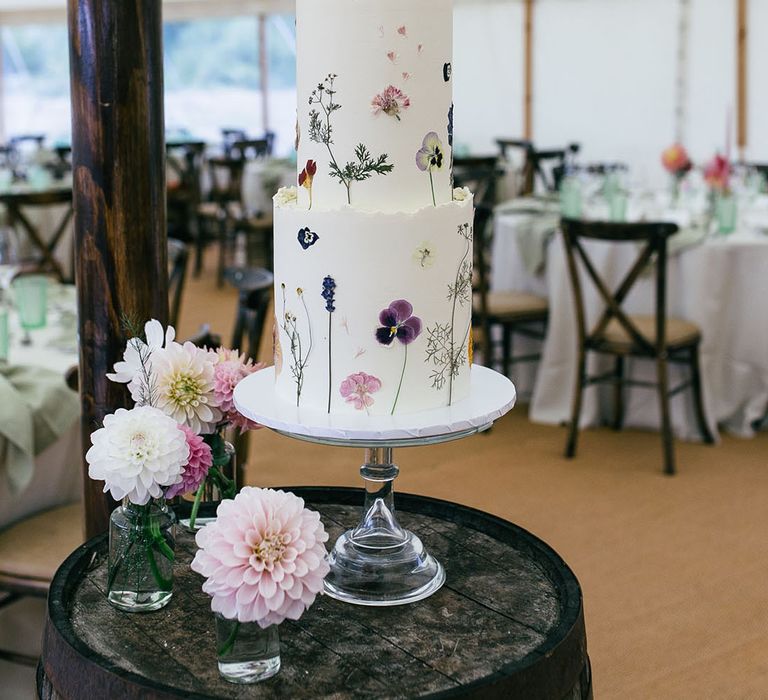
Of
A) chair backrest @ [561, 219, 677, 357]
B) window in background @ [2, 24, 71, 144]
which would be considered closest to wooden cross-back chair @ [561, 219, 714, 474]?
chair backrest @ [561, 219, 677, 357]

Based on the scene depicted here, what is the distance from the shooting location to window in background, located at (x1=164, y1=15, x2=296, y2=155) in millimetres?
12047

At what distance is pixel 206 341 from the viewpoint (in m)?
2.21

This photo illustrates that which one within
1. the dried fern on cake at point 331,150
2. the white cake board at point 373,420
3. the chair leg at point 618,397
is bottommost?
the chair leg at point 618,397

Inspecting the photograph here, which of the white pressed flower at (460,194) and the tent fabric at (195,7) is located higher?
the tent fabric at (195,7)

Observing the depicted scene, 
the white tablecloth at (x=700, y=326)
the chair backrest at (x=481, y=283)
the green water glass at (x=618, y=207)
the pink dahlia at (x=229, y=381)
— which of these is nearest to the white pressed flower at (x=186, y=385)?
the pink dahlia at (x=229, y=381)

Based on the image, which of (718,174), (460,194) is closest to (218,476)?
(460,194)

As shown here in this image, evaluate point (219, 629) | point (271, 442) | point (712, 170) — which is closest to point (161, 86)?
point (219, 629)

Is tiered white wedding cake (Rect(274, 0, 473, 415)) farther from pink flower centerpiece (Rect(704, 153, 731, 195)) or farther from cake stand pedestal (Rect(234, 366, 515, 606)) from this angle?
pink flower centerpiece (Rect(704, 153, 731, 195))

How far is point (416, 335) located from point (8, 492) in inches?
52.7

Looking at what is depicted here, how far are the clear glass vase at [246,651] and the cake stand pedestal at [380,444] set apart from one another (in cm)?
22

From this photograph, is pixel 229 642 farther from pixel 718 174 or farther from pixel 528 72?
pixel 528 72

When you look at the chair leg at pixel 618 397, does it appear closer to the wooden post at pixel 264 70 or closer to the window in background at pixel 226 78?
the wooden post at pixel 264 70

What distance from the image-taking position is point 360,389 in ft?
4.16

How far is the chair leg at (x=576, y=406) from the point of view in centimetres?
407
